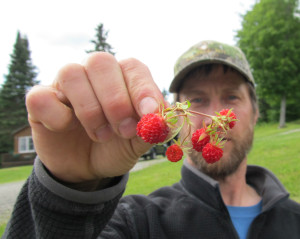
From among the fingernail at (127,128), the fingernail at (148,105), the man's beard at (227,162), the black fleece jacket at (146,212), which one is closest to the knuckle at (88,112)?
the fingernail at (127,128)

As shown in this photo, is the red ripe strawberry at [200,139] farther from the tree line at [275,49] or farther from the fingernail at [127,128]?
the tree line at [275,49]

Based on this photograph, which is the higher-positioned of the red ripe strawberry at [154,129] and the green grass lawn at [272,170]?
the red ripe strawberry at [154,129]

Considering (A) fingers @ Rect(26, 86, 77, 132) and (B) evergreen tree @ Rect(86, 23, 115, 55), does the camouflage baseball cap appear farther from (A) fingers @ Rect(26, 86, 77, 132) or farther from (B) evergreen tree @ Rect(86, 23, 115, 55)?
(B) evergreen tree @ Rect(86, 23, 115, 55)

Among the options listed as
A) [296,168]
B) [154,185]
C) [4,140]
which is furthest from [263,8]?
[4,140]

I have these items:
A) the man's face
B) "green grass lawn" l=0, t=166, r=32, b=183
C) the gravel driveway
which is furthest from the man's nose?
"green grass lawn" l=0, t=166, r=32, b=183

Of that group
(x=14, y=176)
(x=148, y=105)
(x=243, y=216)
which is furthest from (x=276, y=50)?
(x=148, y=105)

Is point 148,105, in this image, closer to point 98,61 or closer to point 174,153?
point 174,153
